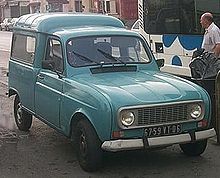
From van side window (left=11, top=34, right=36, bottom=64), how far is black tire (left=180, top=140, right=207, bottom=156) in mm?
2812

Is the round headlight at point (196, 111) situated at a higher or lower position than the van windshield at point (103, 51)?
lower

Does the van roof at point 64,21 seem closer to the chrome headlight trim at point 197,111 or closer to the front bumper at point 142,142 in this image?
the chrome headlight trim at point 197,111

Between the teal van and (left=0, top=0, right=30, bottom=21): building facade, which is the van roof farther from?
(left=0, top=0, right=30, bottom=21): building facade

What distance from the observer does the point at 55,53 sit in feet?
24.7

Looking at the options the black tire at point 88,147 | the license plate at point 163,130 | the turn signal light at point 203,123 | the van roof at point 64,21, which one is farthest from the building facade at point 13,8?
the license plate at point 163,130

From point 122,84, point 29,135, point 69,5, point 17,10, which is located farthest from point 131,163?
point 17,10

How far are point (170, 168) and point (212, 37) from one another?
352 centimetres

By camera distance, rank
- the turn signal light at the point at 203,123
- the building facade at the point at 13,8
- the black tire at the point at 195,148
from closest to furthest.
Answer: the turn signal light at the point at 203,123 < the black tire at the point at 195,148 < the building facade at the point at 13,8

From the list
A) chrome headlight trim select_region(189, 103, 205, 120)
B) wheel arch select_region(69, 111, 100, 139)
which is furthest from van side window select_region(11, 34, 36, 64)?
chrome headlight trim select_region(189, 103, 205, 120)

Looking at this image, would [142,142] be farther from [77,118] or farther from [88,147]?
[77,118]

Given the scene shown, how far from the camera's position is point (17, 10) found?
8025 cm

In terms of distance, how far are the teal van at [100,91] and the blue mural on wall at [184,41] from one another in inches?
170

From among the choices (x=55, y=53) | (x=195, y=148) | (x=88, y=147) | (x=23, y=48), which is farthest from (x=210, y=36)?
(x=88, y=147)

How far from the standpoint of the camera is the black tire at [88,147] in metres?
6.16
